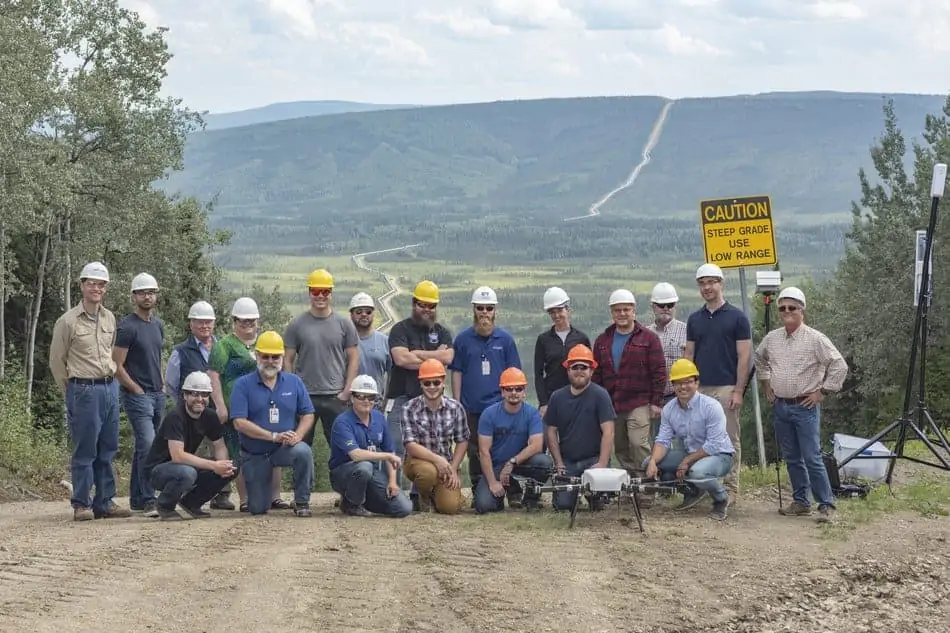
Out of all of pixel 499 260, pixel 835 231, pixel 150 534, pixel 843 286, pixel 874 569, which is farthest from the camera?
pixel 835 231

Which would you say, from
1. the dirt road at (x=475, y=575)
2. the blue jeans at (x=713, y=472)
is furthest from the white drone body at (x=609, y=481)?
the blue jeans at (x=713, y=472)

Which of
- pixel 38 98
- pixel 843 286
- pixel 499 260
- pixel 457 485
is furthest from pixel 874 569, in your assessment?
pixel 499 260

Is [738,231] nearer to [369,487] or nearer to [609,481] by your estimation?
[609,481]

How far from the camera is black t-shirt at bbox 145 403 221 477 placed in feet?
41.7

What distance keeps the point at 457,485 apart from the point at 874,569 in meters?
4.00

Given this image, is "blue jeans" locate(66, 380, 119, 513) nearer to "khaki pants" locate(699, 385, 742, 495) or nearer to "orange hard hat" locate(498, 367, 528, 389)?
"orange hard hat" locate(498, 367, 528, 389)

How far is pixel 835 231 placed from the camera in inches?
7623

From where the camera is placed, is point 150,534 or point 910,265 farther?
point 910,265

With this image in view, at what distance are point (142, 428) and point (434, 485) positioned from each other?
109 inches

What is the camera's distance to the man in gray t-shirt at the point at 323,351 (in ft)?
43.8

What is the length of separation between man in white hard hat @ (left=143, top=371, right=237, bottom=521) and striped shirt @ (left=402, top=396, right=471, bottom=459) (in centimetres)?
167

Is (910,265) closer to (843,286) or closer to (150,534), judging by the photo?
(843,286)

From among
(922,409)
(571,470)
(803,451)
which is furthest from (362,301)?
(922,409)

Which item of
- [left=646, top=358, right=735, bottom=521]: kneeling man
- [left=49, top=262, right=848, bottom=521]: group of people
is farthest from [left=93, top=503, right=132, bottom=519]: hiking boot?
[left=646, top=358, right=735, bottom=521]: kneeling man
